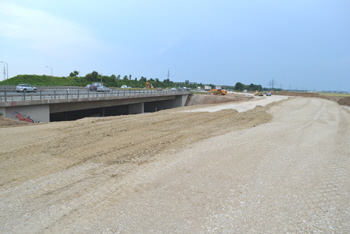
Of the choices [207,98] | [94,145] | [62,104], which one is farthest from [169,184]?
[207,98]

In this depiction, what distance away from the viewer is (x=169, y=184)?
712cm

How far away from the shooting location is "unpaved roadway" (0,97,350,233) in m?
5.22

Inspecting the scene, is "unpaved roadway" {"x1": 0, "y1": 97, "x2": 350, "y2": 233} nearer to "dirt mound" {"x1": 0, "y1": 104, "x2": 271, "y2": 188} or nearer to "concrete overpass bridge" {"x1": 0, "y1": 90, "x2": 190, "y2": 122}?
"dirt mound" {"x1": 0, "y1": 104, "x2": 271, "y2": 188}

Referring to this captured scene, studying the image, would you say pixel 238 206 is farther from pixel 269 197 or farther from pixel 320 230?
pixel 320 230

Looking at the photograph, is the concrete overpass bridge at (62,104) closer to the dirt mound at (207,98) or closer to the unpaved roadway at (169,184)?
the unpaved roadway at (169,184)

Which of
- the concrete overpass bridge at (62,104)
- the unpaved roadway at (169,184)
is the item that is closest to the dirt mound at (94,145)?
the unpaved roadway at (169,184)

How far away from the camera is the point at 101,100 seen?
1435 inches

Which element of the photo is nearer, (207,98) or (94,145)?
(94,145)

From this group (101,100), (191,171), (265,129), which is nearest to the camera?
(191,171)

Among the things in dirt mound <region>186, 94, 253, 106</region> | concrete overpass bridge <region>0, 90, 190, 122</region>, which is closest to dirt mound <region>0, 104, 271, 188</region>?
concrete overpass bridge <region>0, 90, 190, 122</region>

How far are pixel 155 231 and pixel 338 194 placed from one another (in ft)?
15.3

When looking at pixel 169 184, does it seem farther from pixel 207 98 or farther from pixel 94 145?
pixel 207 98

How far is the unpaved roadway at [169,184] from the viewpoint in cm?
522

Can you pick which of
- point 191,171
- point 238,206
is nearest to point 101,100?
point 191,171
